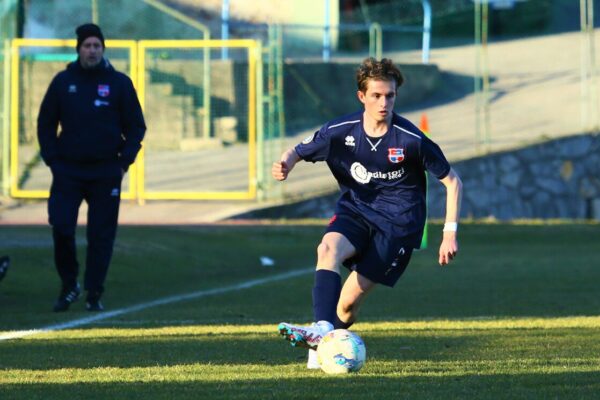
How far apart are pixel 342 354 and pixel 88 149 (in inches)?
195

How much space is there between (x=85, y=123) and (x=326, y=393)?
5.73 metres

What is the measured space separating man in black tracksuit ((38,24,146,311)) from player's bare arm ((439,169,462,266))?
4.28 m

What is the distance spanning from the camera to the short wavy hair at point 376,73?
7969mm

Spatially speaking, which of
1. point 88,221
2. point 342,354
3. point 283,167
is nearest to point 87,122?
point 88,221

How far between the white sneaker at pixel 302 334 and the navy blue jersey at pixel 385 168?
0.94 m

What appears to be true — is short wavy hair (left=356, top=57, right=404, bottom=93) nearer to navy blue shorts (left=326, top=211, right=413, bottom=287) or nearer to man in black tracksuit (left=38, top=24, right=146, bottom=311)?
navy blue shorts (left=326, top=211, right=413, bottom=287)

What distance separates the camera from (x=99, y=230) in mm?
11875

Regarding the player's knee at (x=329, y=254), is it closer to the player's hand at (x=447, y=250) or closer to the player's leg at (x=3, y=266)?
the player's hand at (x=447, y=250)

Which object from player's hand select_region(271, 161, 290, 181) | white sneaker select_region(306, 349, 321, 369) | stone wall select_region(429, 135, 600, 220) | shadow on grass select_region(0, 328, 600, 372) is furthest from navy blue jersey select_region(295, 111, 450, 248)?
stone wall select_region(429, 135, 600, 220)

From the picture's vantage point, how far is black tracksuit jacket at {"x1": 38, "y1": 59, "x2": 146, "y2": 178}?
11.6 metres

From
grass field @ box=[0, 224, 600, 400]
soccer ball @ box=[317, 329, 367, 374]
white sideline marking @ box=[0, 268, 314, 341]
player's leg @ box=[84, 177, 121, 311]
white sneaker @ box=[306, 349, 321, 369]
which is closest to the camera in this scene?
grass field @ box=[0, 224, 600, 400]

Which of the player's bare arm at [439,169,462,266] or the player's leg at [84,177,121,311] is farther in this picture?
the player's leg at [84,177,121,311]

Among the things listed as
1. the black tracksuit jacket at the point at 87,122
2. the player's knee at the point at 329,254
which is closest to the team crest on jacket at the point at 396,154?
the player's knee at the point at 329,254

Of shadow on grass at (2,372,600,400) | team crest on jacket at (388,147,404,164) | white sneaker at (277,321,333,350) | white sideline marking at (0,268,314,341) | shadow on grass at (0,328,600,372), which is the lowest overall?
shadow on grass at (2,372,600,400)
